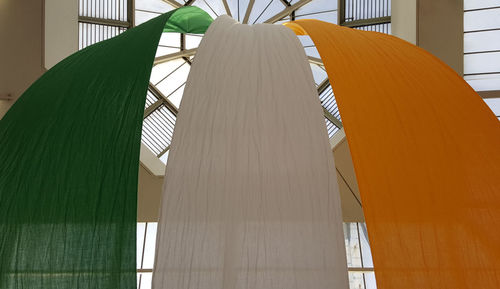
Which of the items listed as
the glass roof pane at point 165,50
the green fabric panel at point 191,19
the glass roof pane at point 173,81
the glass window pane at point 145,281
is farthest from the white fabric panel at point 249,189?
the glass roof pane at point 173,81

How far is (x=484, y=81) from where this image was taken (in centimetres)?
1620

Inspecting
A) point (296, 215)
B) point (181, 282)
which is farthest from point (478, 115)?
point (181, 282)

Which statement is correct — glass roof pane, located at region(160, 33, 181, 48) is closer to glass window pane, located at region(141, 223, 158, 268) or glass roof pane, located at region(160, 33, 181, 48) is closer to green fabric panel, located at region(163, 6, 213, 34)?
glass window pane, located at region(141, 223, 158, 268)

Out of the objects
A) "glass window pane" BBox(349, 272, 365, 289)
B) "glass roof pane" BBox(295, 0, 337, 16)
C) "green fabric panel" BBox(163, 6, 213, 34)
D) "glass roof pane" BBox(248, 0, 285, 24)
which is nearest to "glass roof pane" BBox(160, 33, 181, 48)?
"glass roof pane" BBox(248, 0, 285, 24)

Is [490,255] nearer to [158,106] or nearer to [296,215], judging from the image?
[296,215]

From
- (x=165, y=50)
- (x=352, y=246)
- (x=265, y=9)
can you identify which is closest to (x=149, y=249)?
(x=352, y=246)

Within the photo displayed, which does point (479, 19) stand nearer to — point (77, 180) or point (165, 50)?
point (165, 50)

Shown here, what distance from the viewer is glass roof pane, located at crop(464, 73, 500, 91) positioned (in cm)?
1608

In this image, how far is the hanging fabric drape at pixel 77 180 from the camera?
15.9 feet

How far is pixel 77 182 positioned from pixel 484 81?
13.5 m

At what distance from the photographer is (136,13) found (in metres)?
21.2

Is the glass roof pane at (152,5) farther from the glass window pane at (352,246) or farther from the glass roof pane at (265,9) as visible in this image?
the glass window pane at (352,246)

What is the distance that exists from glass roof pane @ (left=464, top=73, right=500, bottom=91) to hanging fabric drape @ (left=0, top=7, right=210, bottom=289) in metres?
12.0

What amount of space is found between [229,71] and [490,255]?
2.65m
